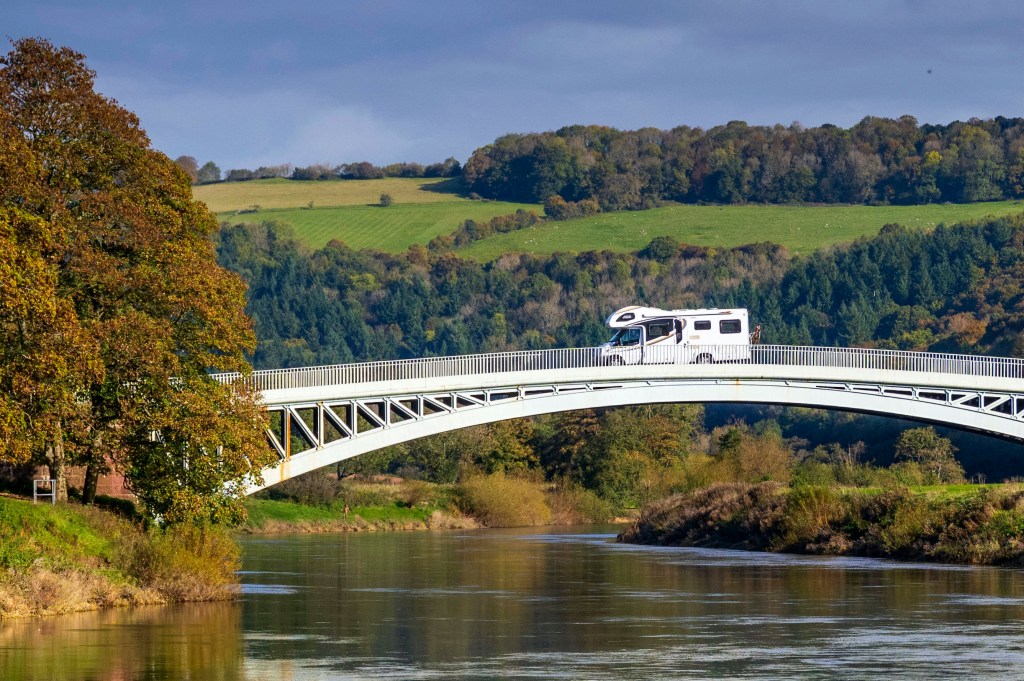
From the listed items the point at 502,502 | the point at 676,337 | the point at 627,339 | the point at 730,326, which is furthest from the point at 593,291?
the point at 676,337

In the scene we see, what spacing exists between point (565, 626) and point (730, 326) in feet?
130

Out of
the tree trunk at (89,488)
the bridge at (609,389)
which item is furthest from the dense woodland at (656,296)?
the tree trunk at (89,488)

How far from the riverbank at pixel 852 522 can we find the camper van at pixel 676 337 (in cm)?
533

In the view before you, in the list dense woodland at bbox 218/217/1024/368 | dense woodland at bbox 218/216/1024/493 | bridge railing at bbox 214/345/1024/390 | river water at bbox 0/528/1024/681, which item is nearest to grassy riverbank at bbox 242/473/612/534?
bridge railing at bbox 214/345/1024/390

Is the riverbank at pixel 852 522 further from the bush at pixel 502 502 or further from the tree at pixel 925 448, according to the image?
the tree at pixel 925 448

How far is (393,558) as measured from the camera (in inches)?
2410

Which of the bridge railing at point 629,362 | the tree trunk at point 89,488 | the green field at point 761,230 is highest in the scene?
the green field at point 761,230

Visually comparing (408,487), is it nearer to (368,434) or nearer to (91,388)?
(368,434)

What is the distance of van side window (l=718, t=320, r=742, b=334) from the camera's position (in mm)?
73438

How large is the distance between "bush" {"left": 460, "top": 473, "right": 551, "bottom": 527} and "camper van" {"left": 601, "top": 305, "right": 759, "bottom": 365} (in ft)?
74.8

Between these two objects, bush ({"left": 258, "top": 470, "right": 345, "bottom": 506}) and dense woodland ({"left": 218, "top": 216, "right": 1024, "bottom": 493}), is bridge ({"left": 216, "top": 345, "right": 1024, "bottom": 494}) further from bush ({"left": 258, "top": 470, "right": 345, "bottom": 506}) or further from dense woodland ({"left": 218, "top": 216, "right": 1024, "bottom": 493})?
dense woodland ({"left": 218, "top": 216, "right": 1024, "bottom": 493})

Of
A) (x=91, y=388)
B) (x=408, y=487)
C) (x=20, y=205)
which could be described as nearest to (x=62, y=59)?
(x=20, y=205)

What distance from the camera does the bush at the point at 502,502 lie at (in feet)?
306

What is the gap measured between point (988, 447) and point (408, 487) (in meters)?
35.0
